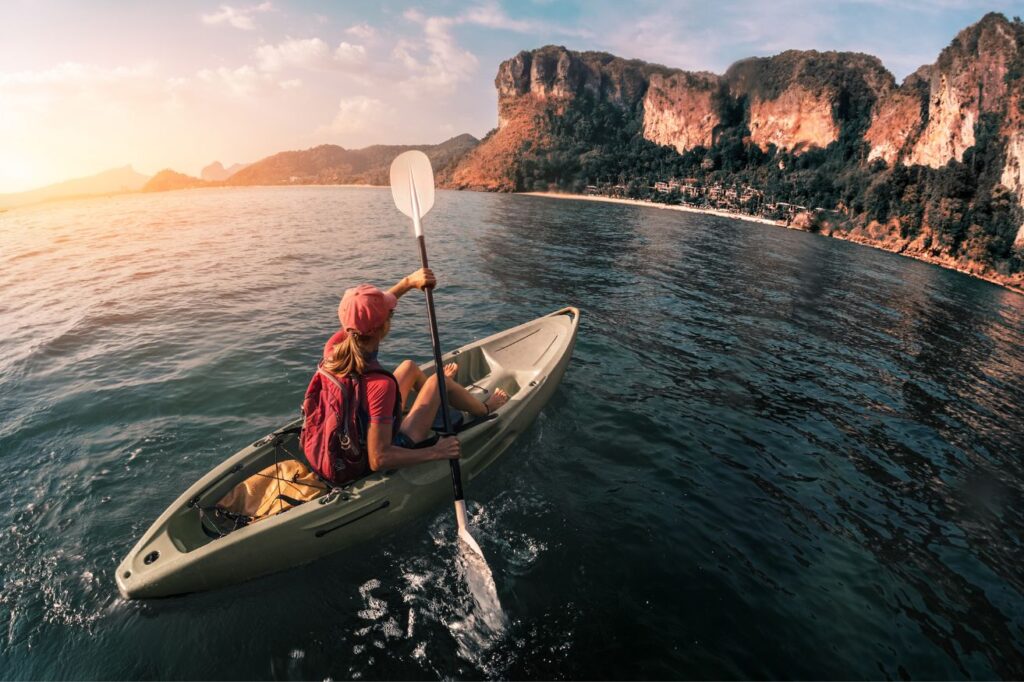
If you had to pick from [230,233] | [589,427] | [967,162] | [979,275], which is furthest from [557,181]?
[589,427]

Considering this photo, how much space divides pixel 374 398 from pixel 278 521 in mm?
1650

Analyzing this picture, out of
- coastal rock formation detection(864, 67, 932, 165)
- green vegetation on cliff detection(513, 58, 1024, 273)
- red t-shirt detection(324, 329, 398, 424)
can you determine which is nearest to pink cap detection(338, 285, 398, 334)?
red t-shirt detection(324, 329, 398, 424)

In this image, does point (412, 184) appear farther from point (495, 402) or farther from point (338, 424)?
point (338, 424)

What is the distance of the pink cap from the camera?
414 cm

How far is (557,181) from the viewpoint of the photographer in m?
152

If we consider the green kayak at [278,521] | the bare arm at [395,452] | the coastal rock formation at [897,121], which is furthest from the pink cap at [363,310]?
the coastal rock formation at [897,121]

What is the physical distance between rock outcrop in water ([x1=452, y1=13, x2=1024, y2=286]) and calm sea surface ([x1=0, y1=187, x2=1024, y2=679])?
155 ft

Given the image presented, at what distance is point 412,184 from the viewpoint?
7.71 metres

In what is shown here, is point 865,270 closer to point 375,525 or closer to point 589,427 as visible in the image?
point 589,427

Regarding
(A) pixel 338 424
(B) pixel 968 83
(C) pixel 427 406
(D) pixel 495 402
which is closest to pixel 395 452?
(A) pixel 338 424

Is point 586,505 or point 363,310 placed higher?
point 363,310

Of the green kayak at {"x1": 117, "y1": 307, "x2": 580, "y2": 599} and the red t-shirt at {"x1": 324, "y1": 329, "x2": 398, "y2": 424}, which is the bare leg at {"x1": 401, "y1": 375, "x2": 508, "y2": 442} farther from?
the red t-shirt at {"x1": 324, "y1": 329, "x2": 398, "y2": 424}

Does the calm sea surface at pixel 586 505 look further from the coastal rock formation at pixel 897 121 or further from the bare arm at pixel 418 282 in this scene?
the coastal rock formation at pixel 897 121

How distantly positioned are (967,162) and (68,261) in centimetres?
9499
